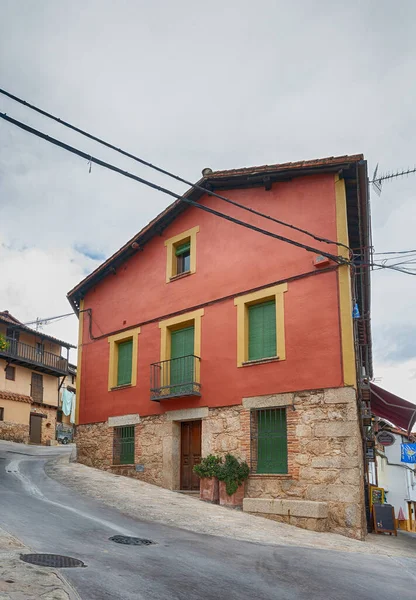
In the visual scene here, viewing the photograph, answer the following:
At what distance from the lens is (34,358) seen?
35688mm

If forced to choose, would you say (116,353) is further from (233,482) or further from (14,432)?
(14,432)

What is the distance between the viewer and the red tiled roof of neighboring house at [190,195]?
1355 cm

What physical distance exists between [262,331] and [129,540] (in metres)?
6.96

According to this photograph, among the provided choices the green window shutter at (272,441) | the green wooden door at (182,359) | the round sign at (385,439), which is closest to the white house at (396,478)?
the round sign at (385,439)

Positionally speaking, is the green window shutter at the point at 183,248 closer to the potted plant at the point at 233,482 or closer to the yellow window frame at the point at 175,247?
the yellow window frame at the point at 175,247

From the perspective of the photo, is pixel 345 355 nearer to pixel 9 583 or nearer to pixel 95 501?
pixel 95 501

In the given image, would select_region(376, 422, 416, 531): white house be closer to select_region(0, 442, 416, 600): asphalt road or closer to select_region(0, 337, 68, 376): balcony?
select_region(0, 337, 68, 376): balcony

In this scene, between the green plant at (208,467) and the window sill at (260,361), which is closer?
the window sill at (260,361)

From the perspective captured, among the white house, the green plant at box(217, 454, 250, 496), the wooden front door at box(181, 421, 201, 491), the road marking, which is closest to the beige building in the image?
the road marking

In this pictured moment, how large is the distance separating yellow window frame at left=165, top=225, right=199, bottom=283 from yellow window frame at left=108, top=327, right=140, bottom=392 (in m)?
2.07

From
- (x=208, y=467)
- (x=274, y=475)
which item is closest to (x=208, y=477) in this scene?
(x=208, y=467)

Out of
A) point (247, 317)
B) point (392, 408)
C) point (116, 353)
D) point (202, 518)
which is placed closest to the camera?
point (202, 518)

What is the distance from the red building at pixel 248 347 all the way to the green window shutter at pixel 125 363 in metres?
0.05

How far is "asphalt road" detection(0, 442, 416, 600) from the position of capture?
5824mm
